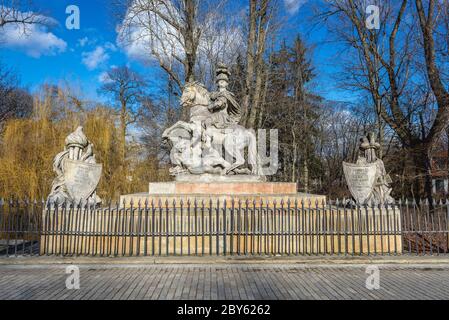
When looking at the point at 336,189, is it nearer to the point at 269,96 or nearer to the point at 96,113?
the point at 269,96

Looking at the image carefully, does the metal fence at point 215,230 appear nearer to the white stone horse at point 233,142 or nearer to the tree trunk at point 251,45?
the white stone horse at point 233,142

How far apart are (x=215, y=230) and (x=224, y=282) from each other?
1987mm

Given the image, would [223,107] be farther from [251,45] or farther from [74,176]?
[251,45]

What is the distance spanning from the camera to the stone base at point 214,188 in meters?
10.1

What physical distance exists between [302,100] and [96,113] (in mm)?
17420

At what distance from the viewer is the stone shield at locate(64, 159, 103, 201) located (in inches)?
340

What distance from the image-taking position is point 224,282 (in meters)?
6.16

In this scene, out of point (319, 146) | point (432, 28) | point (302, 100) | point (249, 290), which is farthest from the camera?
point (319, 146)

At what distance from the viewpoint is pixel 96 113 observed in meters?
19.5

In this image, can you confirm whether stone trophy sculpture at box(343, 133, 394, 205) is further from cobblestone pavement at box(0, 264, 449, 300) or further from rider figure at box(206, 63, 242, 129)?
rider figure at box(206, 63, 242, 129)

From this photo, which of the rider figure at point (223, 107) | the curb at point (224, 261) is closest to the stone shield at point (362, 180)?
the curb at point (224, 261)

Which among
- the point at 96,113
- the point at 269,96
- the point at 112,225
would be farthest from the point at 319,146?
the point at 112,225

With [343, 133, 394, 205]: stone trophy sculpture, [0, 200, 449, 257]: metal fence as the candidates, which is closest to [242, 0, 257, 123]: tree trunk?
[343, 133, 394, 205]: stone trophy sculpture

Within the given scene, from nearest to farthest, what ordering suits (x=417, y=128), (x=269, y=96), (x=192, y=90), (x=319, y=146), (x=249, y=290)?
1. (x=249, y=290)
2. (x=192, y=90)
3. (x=417, y=128)
4. (x=269, y=96)
5. (x=319, y=146)
